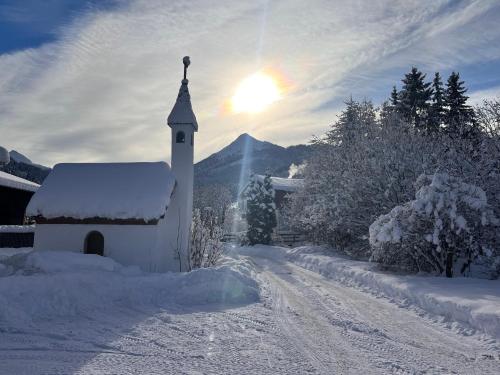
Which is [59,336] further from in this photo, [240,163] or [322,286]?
[240,163]

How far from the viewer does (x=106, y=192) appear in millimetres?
16938

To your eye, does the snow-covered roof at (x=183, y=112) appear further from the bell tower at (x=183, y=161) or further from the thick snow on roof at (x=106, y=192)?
the thick snow on roof at (x=106, y=192)

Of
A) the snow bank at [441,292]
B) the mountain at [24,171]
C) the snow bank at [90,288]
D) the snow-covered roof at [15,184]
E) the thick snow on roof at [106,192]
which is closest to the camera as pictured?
the snow bank at [441,292]

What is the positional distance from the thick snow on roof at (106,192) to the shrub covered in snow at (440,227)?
8783 millimetres

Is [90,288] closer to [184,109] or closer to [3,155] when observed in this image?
[184,109]

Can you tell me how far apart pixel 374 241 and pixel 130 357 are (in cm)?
1162

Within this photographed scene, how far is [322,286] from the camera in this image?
1469 centimetres

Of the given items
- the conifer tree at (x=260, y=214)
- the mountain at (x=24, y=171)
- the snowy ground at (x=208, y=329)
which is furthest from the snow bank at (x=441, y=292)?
the mountain at (x=24, y=171)

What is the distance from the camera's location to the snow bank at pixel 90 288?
908 centimetres

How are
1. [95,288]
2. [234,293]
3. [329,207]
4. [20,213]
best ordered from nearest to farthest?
[95,288]
[234,293]
[20,213]
[329,207]

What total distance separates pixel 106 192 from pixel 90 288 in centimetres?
706

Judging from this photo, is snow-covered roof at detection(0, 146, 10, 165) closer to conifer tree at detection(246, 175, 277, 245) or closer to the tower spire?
the tower spire

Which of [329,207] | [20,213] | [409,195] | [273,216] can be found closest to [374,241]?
[409,195]

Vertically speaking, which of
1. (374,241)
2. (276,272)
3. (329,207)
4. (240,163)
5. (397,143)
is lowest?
(276,272)
